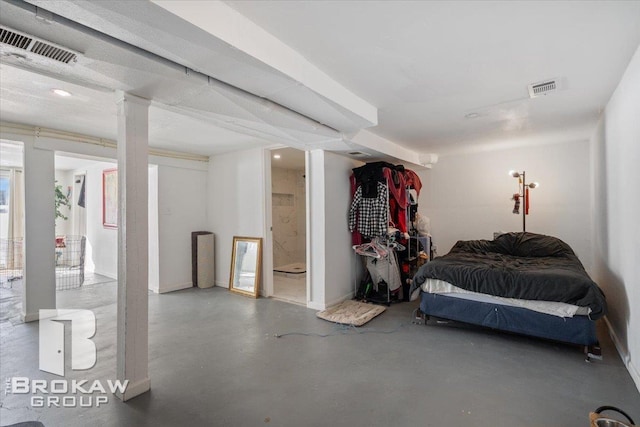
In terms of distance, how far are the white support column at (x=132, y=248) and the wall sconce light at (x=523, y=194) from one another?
4861mm

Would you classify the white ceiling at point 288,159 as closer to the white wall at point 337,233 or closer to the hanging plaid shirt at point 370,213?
the white wall at point 337,233

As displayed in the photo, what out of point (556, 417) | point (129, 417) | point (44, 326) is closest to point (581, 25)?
point (556, 417)

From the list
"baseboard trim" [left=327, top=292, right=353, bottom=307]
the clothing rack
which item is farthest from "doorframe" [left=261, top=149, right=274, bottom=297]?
the clothing rack

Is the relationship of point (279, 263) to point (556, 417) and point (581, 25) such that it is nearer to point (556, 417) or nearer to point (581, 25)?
point (556, 417)

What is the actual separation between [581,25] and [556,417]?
2.34 metres

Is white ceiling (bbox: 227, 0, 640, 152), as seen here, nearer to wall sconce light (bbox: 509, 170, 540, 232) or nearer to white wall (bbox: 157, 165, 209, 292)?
wall sconce light (bbox: 509, 170, 540, 232)

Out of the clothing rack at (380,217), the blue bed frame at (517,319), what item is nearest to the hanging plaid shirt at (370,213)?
the clothing rack at (380,217)

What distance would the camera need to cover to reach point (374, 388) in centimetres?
214

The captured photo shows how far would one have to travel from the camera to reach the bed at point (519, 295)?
8.31 ft

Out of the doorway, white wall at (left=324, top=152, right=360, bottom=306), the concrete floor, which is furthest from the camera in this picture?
the doorway

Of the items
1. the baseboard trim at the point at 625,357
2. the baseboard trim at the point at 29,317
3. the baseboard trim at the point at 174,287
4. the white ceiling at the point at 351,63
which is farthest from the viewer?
the baseboard trim at the point at 174,287

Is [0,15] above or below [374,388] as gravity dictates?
above

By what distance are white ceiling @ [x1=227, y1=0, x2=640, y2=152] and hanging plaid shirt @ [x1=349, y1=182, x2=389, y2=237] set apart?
4.21ft

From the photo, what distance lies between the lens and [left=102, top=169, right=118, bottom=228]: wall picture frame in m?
5.59
